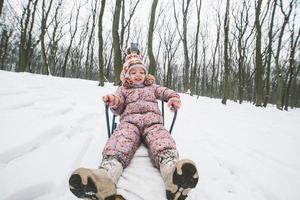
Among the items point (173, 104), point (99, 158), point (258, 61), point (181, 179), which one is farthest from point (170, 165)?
point (258, 61)

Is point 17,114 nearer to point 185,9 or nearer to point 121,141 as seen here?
point 121,141

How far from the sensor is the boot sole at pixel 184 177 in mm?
1570

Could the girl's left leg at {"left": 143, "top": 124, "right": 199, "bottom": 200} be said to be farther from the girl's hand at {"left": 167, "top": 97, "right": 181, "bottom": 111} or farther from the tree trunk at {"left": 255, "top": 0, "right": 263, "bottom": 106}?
the tree trunk at {"left": 255, "top": 0, "right": 263, "bottom": 106}

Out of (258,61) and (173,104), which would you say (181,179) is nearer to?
(173,104)

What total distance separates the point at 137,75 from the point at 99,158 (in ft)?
3.92

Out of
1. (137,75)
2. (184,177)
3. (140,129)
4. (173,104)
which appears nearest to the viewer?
(184,177)

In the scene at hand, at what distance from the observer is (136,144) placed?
7.46 feet

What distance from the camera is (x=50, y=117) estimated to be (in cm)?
322

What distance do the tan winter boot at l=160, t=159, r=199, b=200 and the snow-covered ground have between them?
116 mm

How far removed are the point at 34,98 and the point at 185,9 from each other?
13641mm

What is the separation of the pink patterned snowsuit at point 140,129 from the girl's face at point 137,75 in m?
0.10

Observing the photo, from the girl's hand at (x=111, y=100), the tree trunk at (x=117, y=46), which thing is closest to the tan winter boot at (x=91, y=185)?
the girl's hand at (x=111, y=100)

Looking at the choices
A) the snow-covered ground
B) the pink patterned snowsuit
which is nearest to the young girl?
the pink patterned snowsuit

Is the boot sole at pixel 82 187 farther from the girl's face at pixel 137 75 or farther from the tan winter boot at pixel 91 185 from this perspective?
the girl's face at pixel 137 75
